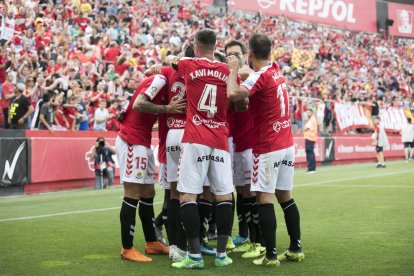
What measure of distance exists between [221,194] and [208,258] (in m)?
1.03

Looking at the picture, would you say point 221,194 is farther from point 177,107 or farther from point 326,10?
point 326,10

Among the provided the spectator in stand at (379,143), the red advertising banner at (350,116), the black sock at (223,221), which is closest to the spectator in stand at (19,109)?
the black sock at (223,221)

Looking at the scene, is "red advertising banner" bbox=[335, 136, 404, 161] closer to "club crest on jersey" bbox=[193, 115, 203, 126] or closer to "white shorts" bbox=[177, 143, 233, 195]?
"white shorts" bbox=[177, 143, 233, 195]

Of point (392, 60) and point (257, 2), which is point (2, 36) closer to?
point (257, 2)

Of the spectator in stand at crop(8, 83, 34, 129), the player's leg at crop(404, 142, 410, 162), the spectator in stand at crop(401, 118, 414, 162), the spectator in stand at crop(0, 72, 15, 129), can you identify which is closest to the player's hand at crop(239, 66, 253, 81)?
the spectator in stand at crop(8, 83, 34, 129)

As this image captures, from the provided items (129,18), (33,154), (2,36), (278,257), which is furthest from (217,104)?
(129,18)

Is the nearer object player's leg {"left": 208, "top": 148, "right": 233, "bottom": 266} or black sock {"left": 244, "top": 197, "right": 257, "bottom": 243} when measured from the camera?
player's leg {"left": 208, "top": 148, "right": 233, "bottom": 266}

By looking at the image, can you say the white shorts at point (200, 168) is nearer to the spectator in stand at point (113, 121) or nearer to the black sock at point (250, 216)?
the black sock at point (250, 216)

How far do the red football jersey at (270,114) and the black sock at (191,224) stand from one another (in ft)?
3.18

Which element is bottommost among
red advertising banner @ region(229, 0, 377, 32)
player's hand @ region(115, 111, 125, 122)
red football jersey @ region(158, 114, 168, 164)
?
red football jersey @ region(158, 114, 168, 164)

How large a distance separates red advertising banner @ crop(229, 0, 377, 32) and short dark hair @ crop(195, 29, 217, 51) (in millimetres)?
32045

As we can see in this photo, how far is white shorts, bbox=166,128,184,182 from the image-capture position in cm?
767

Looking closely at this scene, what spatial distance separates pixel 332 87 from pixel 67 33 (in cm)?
1855

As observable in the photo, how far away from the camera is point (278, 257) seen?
7785 millimetres
